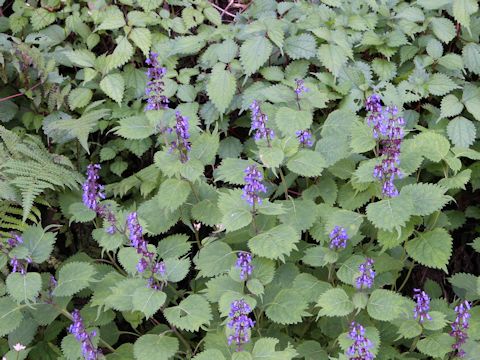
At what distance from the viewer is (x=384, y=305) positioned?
2.85 meters

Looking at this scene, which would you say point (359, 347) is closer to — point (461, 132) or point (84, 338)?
point (84, 338)

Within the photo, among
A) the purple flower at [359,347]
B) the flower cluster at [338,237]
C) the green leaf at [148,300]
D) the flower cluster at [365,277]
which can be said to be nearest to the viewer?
the purple flower at [359,347]

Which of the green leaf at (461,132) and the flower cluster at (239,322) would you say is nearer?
the flower cluster at (239,322)

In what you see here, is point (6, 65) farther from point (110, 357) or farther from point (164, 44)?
point (110, 357)

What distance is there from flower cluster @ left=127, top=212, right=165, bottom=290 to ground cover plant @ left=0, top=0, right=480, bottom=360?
0.05 feet

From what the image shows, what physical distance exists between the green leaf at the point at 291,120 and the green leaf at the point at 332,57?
516mm

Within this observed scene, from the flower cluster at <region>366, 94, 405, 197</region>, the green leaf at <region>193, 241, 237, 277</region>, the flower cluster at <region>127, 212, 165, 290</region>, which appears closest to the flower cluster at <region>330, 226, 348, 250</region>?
the flower cluster at <region>366, 94, 405, 197</region>

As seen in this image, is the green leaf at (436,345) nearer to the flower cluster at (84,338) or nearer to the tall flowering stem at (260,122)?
the tall flowering stem at (260,122)

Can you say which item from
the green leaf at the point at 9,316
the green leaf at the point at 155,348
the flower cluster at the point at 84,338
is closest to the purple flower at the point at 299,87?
the green leaf at the point at 155,348

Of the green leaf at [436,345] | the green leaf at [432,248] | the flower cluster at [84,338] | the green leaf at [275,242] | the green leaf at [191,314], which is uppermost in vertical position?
the green leaf at [275,242]

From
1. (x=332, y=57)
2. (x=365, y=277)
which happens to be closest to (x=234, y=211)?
(x=365, y=277)

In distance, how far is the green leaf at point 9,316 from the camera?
3064mm

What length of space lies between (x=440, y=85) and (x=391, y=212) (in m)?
1.37

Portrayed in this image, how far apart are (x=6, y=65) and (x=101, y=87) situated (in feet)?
2.32
